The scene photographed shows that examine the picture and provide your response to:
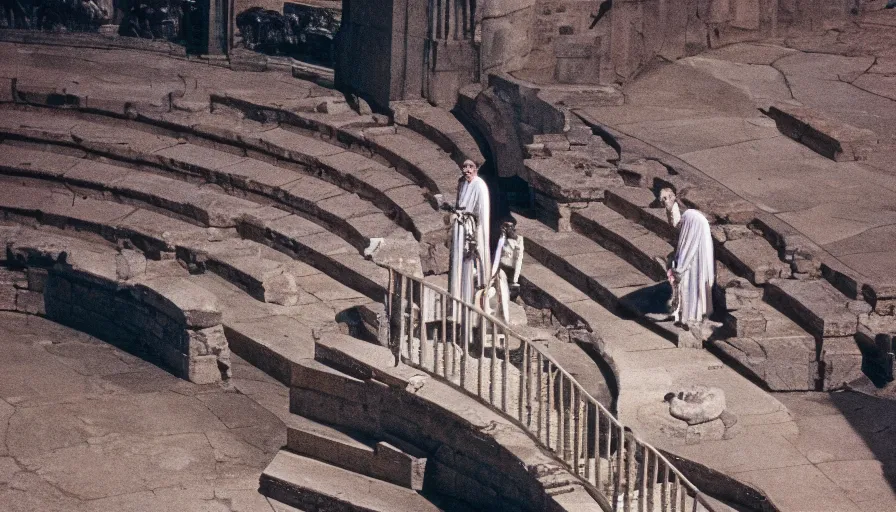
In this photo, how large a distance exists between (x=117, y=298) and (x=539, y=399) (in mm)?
5015

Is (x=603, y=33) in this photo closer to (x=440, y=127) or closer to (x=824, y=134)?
(x=440, y=127)

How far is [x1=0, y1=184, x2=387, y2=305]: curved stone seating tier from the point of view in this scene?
1449 cm

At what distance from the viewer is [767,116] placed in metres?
16.7

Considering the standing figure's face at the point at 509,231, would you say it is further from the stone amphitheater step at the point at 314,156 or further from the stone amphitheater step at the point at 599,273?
the stone amphitheater step at the point at 314,156

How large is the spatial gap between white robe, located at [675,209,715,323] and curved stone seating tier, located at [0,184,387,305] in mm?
2805

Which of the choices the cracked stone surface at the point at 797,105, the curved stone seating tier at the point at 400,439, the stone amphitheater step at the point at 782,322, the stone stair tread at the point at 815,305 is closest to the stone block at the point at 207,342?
the curved stone seating tier at the point at 400,439

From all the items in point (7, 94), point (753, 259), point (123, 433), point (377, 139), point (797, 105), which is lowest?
point (123, 433)

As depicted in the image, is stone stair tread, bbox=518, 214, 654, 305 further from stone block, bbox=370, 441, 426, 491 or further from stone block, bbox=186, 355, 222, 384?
stone block, bbox=186, 355, 222, 384

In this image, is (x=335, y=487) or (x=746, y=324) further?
(x=746, y=324)

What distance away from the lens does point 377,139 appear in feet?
54.8

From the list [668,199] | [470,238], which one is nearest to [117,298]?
[470,238]

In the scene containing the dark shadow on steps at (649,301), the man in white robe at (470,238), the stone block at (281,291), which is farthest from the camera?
the stone block at (281,291)

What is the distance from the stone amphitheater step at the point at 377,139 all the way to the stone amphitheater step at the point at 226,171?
63cm

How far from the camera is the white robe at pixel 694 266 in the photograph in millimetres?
12641
